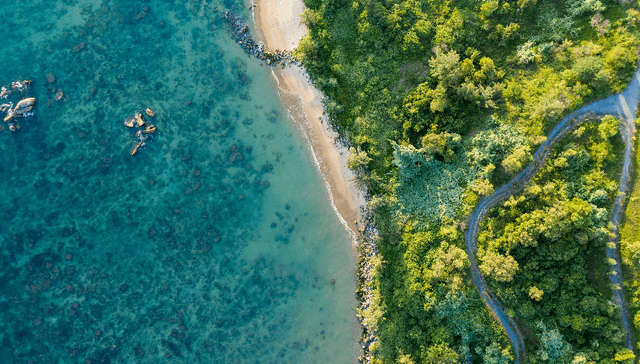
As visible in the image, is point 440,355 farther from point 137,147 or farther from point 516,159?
point 137,147

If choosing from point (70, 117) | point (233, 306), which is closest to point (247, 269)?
point (233, 306)

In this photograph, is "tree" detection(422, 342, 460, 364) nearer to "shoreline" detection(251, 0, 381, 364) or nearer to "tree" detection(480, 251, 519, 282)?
"shoreline" detection(251, 0, 381, 364)

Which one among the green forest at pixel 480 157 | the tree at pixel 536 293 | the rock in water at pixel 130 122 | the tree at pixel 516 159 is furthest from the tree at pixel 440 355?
the rock in water at pixel 130 122

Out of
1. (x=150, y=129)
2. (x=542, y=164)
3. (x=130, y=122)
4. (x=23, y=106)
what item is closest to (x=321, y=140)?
(x=150, y=129)

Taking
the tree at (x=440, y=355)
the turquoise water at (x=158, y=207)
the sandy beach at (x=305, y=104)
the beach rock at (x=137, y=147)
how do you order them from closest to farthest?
the tree at (x=440, y=355) → the turquoise water at (x=158, y=207) → the sandy beach at (x=305, y=104) → the beach rock at (x=137, y=147)

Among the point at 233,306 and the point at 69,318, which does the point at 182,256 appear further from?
the point at 69,318

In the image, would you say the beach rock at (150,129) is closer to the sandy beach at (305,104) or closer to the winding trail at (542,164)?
the sandy beach at (305,104)
